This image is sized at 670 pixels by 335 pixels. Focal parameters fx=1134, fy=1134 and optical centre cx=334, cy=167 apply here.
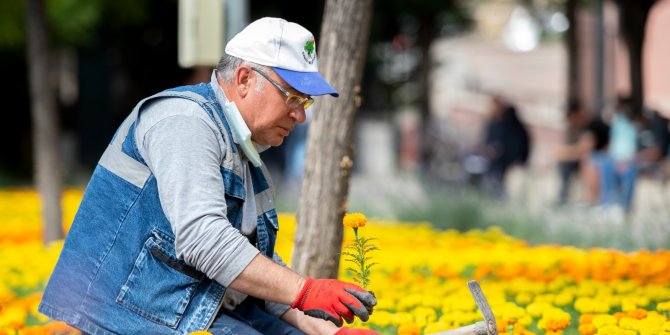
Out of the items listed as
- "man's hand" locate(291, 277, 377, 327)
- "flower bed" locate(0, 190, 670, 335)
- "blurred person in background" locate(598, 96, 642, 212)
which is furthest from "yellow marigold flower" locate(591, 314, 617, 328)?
"blurred person in background" locate(598, 96, 642, 212)

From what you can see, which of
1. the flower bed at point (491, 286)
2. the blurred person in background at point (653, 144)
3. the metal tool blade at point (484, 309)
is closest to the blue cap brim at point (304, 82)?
Result: the metal tool blade at point (484, 309)

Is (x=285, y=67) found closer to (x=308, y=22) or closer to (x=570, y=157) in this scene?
(x=570, y=157)

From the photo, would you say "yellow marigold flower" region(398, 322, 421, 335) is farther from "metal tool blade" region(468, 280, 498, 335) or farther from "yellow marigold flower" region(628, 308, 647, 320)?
"metal tool blade" region(468, 280, 498, 335)

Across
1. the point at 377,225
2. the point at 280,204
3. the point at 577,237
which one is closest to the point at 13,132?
the point at 280,204

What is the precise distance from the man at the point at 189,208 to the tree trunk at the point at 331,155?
6.22 feet

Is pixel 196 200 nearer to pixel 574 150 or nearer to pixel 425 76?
pixel 574 150

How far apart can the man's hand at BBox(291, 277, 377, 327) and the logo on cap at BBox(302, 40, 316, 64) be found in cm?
67

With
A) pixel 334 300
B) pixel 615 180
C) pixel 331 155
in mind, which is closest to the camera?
pixel 334 300

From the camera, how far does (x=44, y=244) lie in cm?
946

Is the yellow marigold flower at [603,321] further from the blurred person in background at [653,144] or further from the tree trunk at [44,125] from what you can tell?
the blurred person in background at [653,144]

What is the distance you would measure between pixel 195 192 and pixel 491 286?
2.97 metres

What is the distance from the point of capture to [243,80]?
327 cm

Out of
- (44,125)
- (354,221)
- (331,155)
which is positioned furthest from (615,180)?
(354,221)

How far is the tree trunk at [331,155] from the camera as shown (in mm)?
5289
